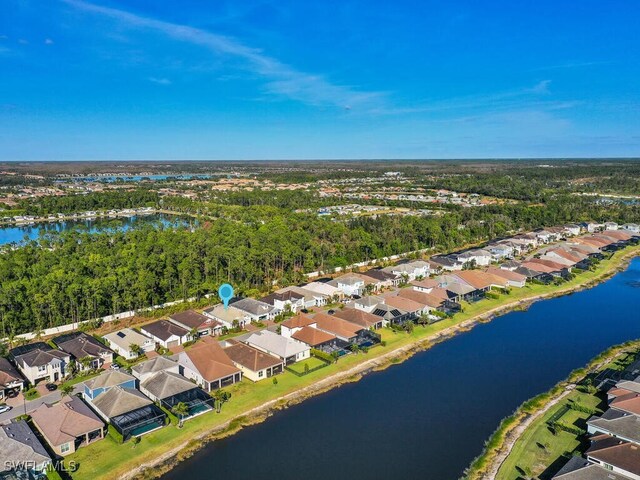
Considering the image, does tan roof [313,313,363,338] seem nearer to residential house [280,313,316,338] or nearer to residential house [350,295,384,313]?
residential house [280,313,316,338]

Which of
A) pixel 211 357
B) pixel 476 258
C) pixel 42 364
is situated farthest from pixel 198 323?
pixel 476 258

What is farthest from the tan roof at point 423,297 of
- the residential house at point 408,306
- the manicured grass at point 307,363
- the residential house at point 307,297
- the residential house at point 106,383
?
the residential house at point 106,383

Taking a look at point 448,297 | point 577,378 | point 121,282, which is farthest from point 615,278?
point 121,282

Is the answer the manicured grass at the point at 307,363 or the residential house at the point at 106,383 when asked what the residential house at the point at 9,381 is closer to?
the residential house at the point at 106,383

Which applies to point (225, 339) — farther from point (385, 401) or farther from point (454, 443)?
point (454, 443)

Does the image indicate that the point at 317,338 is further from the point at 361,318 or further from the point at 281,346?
the point at 361,318
